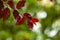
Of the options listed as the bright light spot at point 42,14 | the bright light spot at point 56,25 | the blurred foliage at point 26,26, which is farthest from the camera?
the bright light spot at point 42,14

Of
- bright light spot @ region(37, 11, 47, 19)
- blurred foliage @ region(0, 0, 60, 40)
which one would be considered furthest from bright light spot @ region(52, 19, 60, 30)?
bright light spot @ region(37, 11, 47, 19)

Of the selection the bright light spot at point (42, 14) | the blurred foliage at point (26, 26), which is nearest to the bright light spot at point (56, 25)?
the blurred foliage at point (26, 26)

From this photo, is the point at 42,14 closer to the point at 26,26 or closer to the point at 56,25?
the point at 56,25

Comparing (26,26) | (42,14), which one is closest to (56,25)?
(42,14)

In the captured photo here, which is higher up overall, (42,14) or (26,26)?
(42,14)

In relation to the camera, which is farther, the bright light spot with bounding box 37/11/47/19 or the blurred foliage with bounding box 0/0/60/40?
the bright light spot with bounding box 37/11/47/19

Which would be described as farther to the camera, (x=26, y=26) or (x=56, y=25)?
(x=56, y=25)

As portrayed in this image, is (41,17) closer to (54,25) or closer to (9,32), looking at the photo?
(54,25)

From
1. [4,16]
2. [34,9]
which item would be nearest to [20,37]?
[34,9]

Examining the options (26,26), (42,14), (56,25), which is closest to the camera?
(26,26)

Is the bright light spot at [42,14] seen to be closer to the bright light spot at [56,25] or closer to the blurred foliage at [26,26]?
the blurred foliage at [26,26]

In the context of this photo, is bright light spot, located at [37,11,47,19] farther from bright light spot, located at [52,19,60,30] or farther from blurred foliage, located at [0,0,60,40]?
bright light spot, located at [52,19,60,30]
